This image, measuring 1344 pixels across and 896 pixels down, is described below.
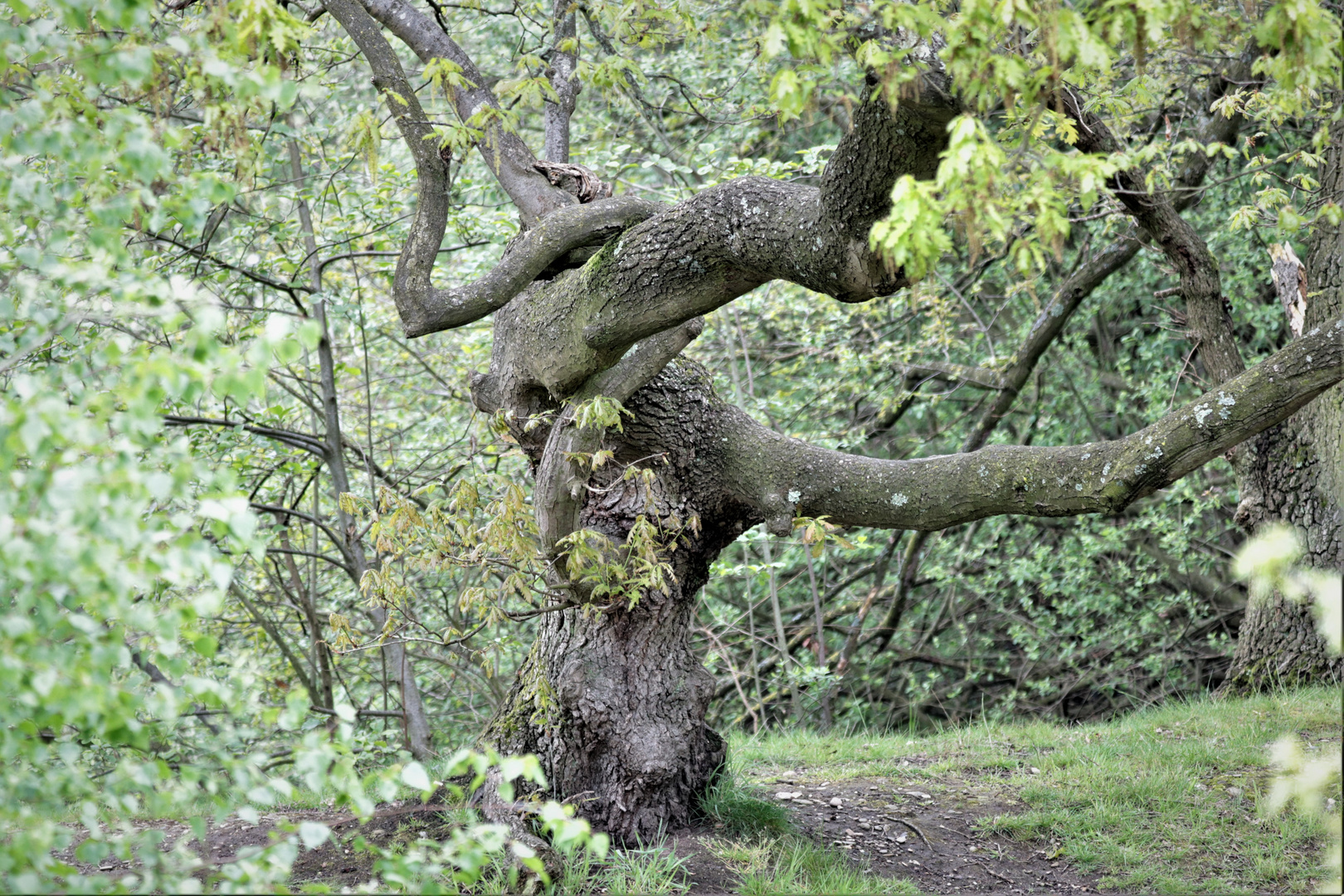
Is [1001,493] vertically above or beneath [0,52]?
beneath

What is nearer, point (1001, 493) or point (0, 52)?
point (0, 52)

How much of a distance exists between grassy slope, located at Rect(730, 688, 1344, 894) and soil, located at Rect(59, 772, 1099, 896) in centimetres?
13

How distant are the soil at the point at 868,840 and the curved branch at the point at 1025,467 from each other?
4.46 feet

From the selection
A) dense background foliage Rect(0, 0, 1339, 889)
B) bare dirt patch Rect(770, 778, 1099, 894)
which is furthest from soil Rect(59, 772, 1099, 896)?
dense background foliage Rect(0, 0, 1339, 889)

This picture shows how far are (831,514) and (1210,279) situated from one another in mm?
3031

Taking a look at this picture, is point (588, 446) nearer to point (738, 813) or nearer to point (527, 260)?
point (527, 260)

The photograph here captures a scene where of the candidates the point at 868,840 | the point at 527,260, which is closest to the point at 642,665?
the point at 868,840

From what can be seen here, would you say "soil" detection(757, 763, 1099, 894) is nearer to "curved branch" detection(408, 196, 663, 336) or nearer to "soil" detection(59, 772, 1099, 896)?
"soil" detection(59, 772, 1099, 896)

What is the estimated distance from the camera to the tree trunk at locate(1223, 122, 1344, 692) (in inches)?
230

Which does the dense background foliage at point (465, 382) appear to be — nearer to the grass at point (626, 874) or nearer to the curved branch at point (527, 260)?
the curved branch at point (527, 260)

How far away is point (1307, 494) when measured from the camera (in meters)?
5.98

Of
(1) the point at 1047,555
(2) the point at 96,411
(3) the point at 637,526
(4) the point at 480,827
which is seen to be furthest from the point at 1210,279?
(2) the point at 96,411

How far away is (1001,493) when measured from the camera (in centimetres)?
407

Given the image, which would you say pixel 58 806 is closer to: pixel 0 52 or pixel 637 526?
pixel 0 52
